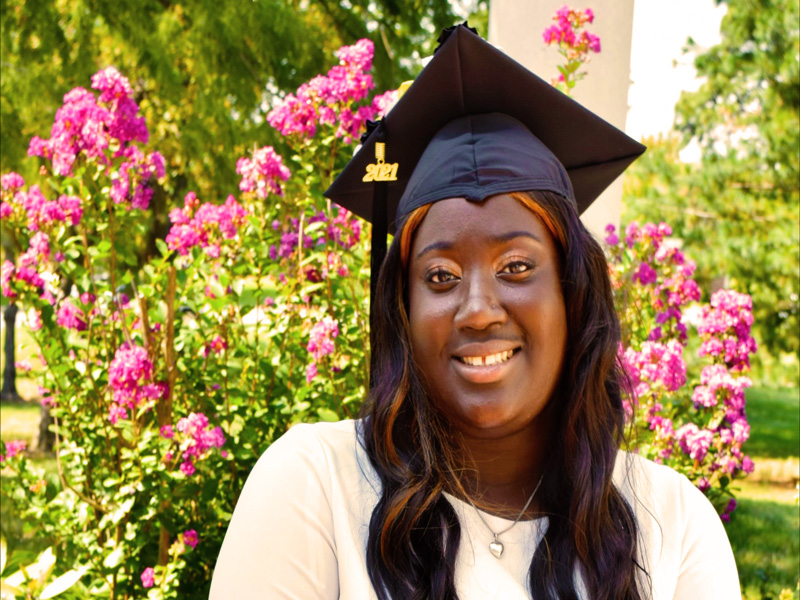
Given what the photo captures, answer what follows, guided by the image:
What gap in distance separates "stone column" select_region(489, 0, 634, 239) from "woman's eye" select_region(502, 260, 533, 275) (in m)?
1.99

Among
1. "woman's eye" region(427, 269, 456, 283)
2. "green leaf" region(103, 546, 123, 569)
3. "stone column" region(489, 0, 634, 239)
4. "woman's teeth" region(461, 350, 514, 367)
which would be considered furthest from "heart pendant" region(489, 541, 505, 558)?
"stone column" region(489, 0, 634, 239)

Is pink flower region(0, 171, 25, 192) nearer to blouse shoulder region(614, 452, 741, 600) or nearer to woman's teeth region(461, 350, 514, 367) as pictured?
woman's teeth region(461, 350, 514, 367)

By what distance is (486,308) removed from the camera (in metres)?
1.59

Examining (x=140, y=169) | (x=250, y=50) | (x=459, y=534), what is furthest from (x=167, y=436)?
(x=250, y=50)

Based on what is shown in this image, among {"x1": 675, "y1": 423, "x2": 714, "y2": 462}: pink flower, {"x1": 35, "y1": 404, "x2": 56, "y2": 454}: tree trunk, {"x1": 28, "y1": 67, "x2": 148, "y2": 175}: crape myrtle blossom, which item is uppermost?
{"x1": 28, "y1": 67, "x2": 148, "y2": 175}: crape myrtle blossom

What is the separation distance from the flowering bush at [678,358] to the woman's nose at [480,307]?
55.2 inches

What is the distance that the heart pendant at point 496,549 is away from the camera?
165 cm

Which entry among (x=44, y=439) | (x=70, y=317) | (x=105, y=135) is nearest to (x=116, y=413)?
(x=70, y=317)

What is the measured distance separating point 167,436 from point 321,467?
4.66 ft

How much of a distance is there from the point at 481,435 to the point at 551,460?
0.61 ft

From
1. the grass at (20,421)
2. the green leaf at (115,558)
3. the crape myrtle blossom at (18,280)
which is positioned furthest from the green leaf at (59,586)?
the grass at (20,421)

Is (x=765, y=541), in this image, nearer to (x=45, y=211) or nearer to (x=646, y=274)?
(x=646, y=274)

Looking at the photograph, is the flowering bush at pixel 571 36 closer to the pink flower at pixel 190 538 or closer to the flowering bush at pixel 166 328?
the flowering bush at pixel 166 328

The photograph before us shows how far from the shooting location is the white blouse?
1521 mm
